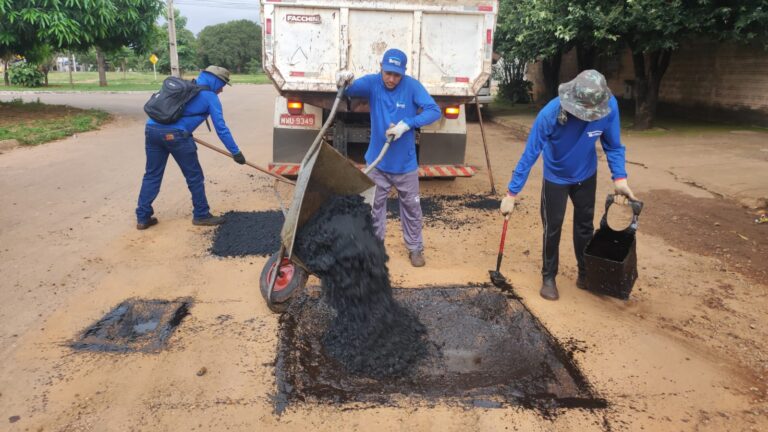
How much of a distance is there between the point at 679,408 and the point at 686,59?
12427mm

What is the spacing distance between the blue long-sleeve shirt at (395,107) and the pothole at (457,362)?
106 cm

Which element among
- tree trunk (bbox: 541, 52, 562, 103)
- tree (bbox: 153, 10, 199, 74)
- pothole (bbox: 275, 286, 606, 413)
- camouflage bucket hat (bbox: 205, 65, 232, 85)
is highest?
tree (bbox: 153, 10, 199, 74)

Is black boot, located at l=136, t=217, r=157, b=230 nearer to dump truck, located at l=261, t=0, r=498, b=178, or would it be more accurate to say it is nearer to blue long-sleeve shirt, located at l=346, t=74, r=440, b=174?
dump truck, located at l=261, t=0, r=498, b=178

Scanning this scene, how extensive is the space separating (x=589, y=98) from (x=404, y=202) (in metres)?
1.63

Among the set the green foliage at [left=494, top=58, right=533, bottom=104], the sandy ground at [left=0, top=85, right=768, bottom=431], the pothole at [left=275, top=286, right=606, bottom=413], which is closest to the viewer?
the sandy ground at [left=0, top=85, right=768, bottom=431]

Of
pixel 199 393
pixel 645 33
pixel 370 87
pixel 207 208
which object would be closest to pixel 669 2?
pixel 645 33

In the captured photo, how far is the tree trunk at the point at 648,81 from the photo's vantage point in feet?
34.9

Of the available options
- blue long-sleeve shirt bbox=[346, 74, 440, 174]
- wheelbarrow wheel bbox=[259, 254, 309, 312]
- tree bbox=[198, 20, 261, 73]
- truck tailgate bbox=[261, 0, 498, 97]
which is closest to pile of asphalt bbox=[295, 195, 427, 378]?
wheelbarrow wheel bbox=[259, 254, 309, 312]

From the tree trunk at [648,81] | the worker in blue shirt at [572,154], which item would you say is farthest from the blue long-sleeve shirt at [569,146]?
the tree trunk at [648,81]

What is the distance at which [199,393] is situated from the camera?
266cm

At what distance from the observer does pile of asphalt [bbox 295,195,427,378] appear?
118 inches

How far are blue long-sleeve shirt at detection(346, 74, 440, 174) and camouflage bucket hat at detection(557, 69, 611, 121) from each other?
40.7 inches

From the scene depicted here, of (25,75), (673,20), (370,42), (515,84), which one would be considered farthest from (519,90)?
(25,75)

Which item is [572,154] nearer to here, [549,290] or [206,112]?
[549,290]
